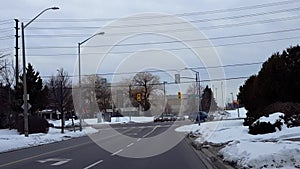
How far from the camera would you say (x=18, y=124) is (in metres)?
52.1

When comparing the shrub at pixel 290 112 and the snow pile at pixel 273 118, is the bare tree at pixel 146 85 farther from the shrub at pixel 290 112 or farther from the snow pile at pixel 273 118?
the snow pile at pixel 273 118

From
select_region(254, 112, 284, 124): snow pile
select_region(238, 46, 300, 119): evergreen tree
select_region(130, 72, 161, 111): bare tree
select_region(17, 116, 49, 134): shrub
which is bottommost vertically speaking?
select_region(17, 116, 49, 134): shrub

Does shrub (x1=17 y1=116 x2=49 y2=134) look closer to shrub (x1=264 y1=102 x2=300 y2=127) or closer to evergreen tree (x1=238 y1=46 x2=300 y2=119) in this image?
evergreen tree (x1=238 y1=46 x2=300 y2=119)

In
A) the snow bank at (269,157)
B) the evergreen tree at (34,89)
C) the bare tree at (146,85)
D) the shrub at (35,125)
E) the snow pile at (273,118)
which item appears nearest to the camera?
the snow bank at (269,157)

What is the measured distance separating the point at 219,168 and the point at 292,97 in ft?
65.5

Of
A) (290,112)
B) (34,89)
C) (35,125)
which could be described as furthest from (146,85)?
(290,112)

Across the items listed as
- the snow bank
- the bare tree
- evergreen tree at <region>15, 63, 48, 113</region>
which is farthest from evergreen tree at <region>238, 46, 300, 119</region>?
the bare tree

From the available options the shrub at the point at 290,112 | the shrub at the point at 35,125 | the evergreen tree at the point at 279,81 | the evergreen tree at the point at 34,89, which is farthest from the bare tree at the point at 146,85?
the shrub at the point at 290,112

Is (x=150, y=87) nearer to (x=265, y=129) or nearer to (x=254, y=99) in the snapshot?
(x=254, y=99)

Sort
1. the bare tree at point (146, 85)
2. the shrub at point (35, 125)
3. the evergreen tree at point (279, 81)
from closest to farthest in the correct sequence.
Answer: the evergreen tree at point (279, 81), the shrub at point (35, 125), the bare tree at point (146, 85)

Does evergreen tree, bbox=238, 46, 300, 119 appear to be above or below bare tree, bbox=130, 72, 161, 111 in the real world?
below

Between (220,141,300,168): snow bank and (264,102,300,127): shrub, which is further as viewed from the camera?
(264,102,300,127): shrub

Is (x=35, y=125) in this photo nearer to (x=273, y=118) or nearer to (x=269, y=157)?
(x=273, y=118)

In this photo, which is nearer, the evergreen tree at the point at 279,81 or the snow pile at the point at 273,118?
the snow pile at the point at 273,118
